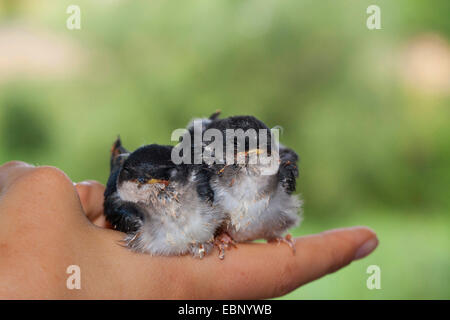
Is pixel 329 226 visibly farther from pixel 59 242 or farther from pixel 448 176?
pixel 59 242

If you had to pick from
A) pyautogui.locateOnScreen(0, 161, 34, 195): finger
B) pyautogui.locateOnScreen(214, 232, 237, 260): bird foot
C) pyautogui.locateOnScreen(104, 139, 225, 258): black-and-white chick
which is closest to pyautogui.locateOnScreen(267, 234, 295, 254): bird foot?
pyautogui.locateOnScreen(214, 232, 237, 260): bird foot

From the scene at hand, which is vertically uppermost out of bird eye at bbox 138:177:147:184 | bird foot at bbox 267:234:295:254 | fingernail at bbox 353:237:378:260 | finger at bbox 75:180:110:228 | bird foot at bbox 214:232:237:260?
bird eye at bbox 138:177:147:184

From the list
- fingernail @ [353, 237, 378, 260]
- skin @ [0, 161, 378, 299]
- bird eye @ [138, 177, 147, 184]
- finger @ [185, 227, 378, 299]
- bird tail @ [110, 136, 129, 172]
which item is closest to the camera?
skin @ [0, 161, 378, 299]

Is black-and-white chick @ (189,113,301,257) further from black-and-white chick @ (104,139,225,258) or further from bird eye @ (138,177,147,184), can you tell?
bird eye @ (138,177,147,184)

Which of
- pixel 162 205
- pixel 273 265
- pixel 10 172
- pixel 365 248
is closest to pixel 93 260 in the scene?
pixel 162 205

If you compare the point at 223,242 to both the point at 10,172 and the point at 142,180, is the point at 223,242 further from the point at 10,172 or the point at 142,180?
the point at 10,172

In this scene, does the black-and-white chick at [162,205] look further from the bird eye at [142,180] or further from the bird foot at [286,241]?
the bird foot at [286,241]
